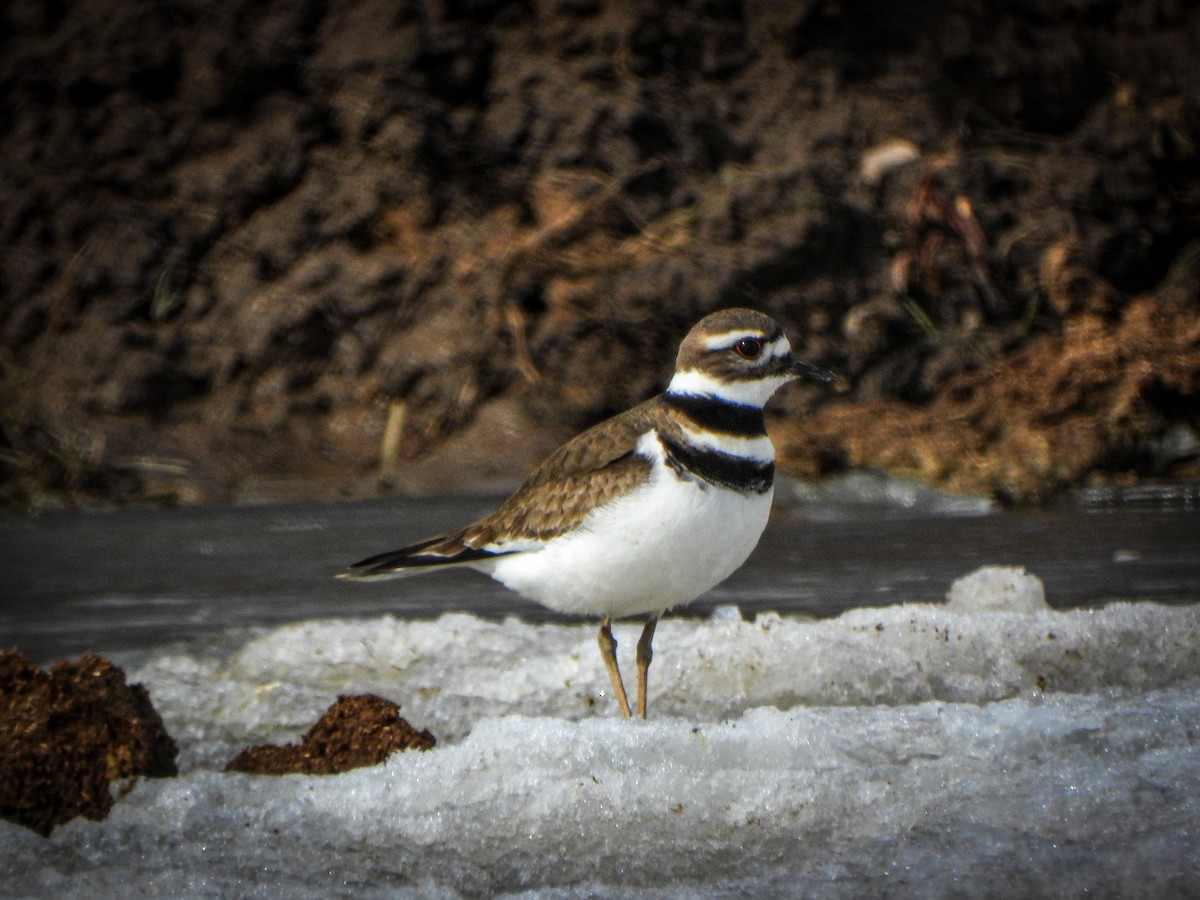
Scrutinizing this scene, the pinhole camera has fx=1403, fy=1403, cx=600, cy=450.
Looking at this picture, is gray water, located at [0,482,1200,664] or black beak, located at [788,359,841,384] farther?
gray water, located at [0,482,1200,664]

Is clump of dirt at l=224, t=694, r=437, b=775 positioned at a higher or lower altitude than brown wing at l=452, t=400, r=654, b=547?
lower

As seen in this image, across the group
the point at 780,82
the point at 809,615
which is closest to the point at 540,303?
the point at 780,82

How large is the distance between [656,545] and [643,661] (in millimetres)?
508

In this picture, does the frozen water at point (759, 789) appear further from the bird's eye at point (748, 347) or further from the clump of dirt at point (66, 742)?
the bird's eye at point (748, 347)

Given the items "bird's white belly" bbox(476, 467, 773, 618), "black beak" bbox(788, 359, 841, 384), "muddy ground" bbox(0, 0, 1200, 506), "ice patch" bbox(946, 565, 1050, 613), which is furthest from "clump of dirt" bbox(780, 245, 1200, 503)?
"bird's white belly" bbox(476, 467, 773, 618)

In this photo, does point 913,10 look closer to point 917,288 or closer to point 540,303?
point 917,288

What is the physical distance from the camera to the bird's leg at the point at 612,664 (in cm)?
386

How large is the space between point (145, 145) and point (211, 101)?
519 mm

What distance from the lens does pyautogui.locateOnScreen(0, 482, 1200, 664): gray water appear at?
5125mm

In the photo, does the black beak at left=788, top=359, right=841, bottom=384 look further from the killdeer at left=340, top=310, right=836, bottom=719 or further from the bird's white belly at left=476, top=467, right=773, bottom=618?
the bird's white belly at left=476, top=467, right=773, bottom=618

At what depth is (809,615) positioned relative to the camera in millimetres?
4922

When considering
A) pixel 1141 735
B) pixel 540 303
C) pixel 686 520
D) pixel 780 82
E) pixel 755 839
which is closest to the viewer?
pixel 755 839

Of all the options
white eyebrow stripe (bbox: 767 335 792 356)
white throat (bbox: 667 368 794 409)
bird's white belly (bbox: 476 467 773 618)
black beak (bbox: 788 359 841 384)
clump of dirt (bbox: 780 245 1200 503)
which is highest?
white eyebrow stripe (bbox: 767 335 792 356)

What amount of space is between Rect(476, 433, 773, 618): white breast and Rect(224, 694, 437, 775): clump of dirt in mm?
670
